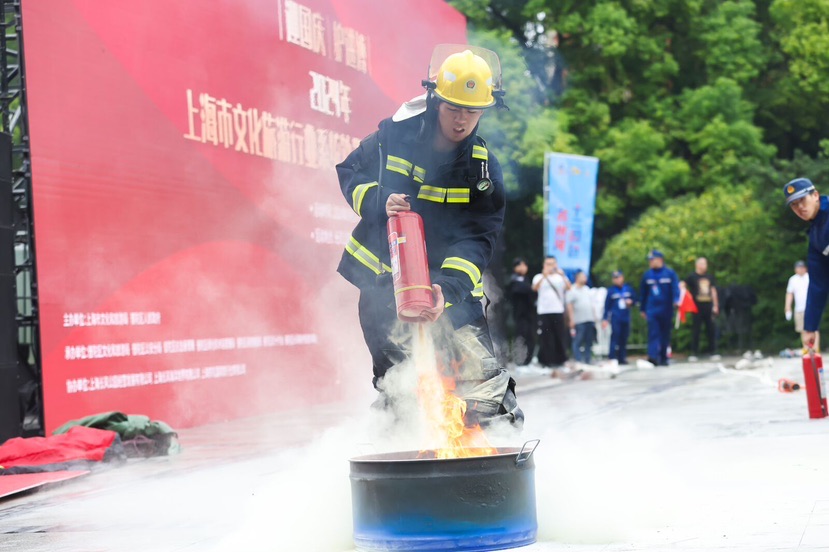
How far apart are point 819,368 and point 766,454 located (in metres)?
2.32

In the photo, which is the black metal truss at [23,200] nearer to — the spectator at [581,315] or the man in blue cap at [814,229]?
the man in blue cap at [814,229]

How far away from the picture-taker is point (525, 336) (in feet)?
61.8

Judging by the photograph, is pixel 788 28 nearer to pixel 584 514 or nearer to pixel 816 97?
pixel 816 97

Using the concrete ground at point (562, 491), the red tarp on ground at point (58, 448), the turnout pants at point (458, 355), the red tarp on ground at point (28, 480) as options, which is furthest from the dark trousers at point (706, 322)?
the turnout pants at point (458, 355)

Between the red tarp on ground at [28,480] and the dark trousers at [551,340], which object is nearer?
the red tarp on ground at [28,480]

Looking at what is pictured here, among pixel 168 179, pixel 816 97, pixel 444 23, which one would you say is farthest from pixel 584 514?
pixel 816 97

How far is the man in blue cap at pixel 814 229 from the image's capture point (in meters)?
8.12

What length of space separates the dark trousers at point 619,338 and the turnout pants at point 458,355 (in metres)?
15.2

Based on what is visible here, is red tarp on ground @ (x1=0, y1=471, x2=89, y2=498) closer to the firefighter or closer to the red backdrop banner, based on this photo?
the red backdrop banner

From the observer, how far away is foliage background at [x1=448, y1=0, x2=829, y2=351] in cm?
2784

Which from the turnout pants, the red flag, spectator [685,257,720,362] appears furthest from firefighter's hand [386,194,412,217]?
spectator [685,257,720,362]

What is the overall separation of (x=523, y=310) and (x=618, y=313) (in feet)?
5.95

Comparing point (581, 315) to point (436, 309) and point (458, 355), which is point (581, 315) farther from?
point (436, 309)

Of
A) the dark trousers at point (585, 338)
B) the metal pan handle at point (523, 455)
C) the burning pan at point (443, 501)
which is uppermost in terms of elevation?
the dark trousers at point (585, 338)
